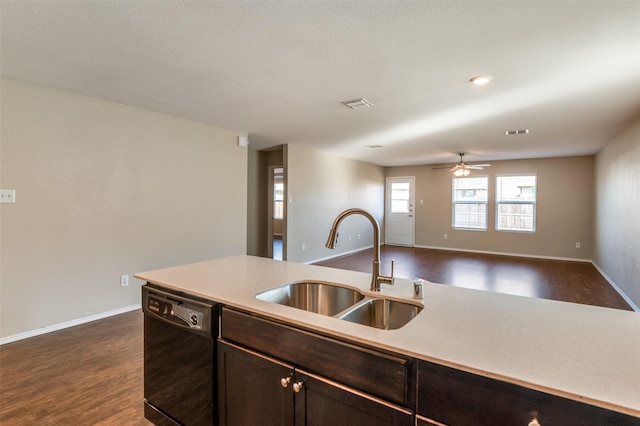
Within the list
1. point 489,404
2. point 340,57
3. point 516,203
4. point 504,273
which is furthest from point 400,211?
point 489,404

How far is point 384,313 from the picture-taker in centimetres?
139

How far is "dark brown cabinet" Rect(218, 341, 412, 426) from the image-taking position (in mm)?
953

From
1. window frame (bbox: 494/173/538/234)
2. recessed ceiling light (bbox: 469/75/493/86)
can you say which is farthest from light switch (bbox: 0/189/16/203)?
window frame (bbox: 494/173/538/234)

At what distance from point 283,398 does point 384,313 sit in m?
0.55

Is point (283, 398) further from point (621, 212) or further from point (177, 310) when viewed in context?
point (621, 212)

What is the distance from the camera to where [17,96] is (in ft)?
9.08

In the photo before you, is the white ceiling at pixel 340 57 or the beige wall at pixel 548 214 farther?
the beige wall at pixel 548 214

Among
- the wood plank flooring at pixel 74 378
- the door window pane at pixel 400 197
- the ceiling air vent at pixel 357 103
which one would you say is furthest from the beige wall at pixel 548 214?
the wood plank flooring at pixel 74 378

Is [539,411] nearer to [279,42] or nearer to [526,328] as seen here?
[526,328]

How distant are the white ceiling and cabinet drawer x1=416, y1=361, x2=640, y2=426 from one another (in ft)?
6.01

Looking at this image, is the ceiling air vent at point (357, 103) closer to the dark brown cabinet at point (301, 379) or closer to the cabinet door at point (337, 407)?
the dark brown cabinet at point (301, 379)

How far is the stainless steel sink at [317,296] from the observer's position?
1561 mm

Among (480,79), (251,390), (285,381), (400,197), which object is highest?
(480,79)

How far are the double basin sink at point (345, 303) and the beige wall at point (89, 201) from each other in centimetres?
280
